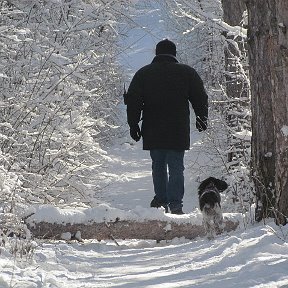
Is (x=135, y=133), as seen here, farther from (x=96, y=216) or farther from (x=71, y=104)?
(x=96, y=216)

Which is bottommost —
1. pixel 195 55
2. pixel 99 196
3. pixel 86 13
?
pixel 99 196

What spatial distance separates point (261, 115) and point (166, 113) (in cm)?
156

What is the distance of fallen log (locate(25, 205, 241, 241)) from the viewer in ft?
20.1

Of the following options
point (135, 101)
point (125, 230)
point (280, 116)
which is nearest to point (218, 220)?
point (125, 230)

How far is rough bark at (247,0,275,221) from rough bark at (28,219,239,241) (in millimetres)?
689

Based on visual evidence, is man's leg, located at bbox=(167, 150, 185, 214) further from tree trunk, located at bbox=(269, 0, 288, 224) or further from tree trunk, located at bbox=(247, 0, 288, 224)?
tree trunk, located at bbox=(269, 0, 288, 224)

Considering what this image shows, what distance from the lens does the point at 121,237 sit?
6324 mm

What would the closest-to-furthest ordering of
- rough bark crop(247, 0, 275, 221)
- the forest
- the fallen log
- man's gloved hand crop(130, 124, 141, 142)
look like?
the forest → rough bark crop(247, 0, 275, 221) → the fallen log → man's gloved hand crop(130, 124, 141, 142)

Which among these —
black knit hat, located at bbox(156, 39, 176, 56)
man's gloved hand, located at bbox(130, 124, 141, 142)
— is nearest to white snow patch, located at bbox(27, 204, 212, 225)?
man's gloved hand, located at bbox(130, 124, 141, 142)

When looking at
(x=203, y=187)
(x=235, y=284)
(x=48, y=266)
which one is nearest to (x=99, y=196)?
(x=203, y=187)

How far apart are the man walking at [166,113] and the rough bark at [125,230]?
2.89 feet

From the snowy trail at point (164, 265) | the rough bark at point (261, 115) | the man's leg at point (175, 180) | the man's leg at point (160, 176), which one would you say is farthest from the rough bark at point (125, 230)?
the man's leg at point (160, 176)

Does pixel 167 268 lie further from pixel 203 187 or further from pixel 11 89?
pixel 11 89

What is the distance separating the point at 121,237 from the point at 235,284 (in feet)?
9.07
